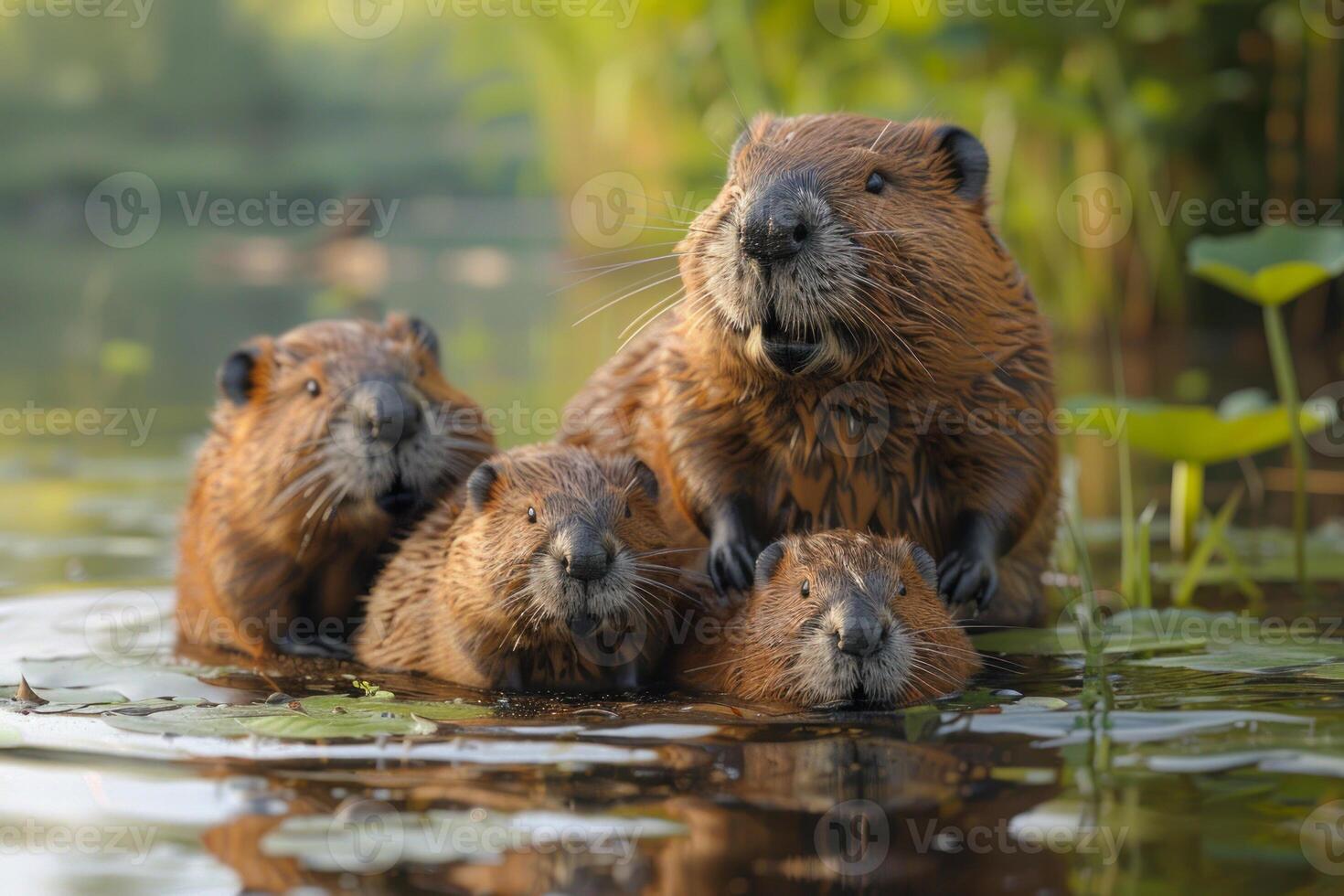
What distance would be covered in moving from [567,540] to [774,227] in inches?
37.5

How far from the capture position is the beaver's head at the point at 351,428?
4617mm

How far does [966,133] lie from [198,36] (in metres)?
15.5

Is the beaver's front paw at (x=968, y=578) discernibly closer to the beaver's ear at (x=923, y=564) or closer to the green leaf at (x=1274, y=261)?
the beaver's ear at (x=923, y=564)

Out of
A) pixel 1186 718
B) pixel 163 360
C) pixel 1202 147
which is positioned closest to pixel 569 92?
pixel 163 360

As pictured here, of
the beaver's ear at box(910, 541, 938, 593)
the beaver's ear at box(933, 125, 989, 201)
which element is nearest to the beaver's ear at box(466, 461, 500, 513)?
the beaver's ear at box(910, 541, 938, 593)

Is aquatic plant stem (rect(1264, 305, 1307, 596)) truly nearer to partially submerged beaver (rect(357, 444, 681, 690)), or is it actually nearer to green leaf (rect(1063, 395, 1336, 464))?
green leaf (rect(1063, 395, 1336, 464))

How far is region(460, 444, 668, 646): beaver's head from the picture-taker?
13.1 ft

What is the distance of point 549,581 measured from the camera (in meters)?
4.02

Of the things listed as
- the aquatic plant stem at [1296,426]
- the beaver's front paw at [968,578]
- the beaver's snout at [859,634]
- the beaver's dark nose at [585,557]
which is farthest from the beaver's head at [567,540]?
the aquatic plant stem at [1296,426]

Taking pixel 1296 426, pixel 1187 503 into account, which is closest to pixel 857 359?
pixel 1296 426

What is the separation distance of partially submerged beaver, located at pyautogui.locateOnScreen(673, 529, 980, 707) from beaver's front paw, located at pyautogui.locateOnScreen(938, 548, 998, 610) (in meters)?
0.12

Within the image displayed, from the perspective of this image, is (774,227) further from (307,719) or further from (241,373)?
(241,373)

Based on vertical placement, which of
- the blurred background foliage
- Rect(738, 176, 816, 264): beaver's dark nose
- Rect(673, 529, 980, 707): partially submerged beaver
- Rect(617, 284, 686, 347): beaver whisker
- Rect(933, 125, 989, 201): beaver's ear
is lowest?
Rect(673, 529, 980, 707): partially submerged beaver

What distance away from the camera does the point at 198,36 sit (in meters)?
17.9
